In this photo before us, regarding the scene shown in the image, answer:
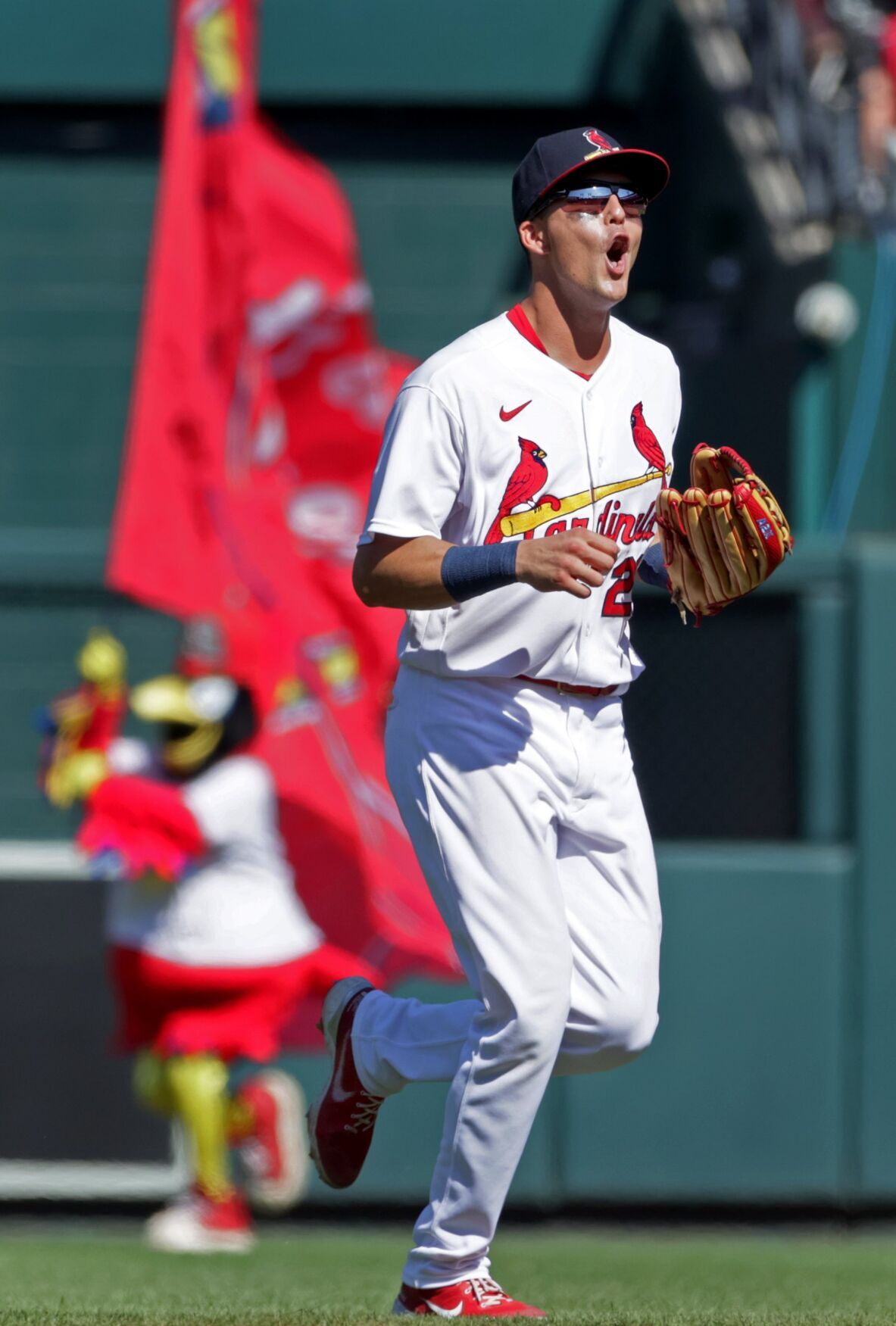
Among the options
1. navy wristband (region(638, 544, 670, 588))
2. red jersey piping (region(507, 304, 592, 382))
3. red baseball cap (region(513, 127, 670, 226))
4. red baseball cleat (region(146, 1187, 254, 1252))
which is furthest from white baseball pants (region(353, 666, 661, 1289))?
red baseball cleat (region(146, 1187, 254, 1252))

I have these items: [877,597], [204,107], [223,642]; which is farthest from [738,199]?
[223,642]

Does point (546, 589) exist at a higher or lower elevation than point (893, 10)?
lower

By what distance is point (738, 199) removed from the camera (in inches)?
383

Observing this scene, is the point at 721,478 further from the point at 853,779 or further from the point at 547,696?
Answer: the point at 853,779

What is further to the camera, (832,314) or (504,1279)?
(832,314)

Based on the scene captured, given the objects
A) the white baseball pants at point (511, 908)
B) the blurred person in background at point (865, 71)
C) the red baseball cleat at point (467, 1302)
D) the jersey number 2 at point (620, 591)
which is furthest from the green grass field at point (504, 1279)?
the blurred person in background at point (865, 71)

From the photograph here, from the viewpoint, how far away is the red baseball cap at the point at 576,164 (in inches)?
139

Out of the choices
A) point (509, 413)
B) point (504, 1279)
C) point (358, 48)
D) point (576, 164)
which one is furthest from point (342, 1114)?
point (358, 48)

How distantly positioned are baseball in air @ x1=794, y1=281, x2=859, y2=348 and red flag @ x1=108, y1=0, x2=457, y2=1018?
192 cm

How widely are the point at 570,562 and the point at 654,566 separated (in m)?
0.67

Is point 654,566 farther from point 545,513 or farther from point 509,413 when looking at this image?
point 509,413

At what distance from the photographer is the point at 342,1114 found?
3846 millimetres

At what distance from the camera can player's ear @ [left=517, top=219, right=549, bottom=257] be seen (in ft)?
11.8

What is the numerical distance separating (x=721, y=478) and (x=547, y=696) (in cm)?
48
